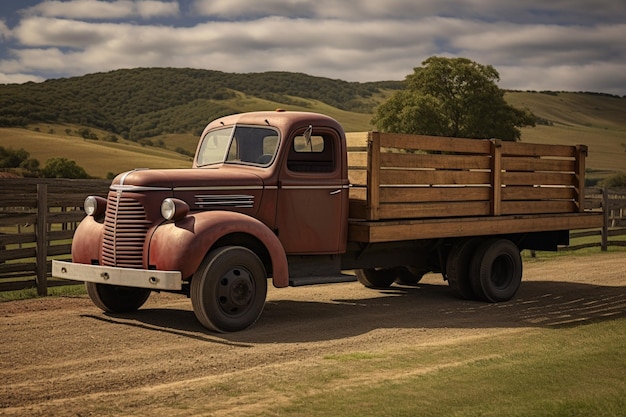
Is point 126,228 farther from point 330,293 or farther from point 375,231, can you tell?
point 330,293

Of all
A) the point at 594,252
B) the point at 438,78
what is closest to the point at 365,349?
the point at 594,252

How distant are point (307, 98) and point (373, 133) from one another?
143m

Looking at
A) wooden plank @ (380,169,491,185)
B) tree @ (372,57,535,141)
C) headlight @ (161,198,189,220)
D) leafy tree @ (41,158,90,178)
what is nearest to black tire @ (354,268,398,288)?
wooden plank @ (380,169,491,185)

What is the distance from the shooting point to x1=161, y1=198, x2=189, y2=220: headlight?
28.7ft

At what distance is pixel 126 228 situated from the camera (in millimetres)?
9094

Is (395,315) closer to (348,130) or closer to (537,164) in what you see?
(537,164)

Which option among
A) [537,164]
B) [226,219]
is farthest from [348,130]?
[226,219]

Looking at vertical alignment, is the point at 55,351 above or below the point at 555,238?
below

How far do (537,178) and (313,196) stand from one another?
4311mm

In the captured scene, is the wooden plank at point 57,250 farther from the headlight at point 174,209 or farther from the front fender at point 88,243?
the headlight at point 174,209

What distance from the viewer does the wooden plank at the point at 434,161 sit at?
1065 cm

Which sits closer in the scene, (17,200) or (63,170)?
(17,200)

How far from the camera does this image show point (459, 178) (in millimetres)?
11547

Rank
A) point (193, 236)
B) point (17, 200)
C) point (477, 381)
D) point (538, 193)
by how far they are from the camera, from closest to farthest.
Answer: point (477, 381), point (193, 236), point (17, 200), point (538, 193)
